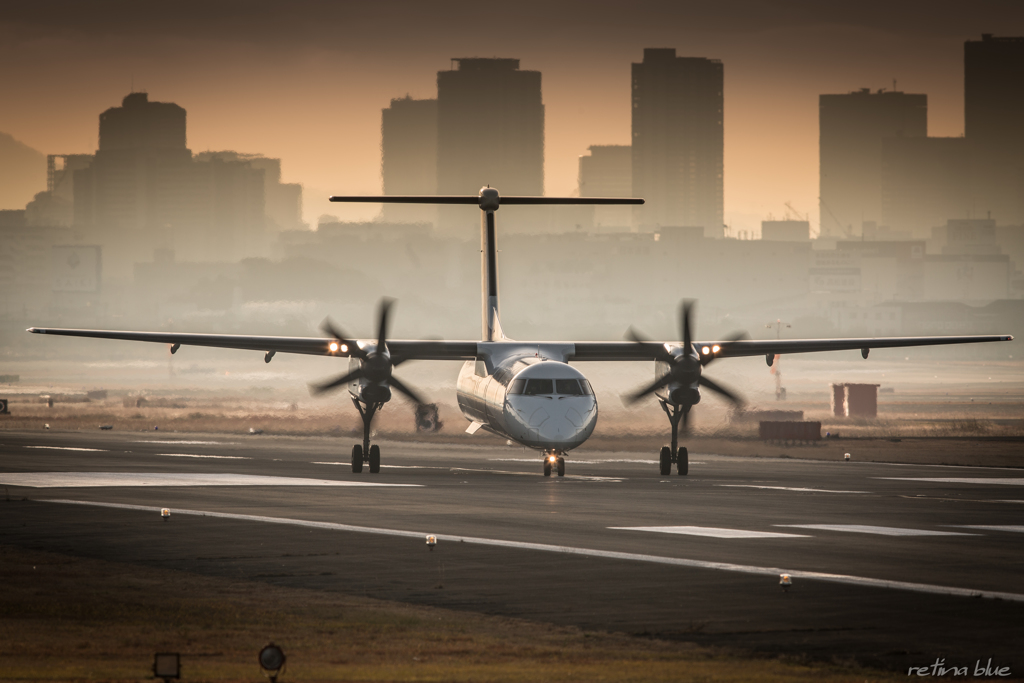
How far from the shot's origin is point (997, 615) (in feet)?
48.5

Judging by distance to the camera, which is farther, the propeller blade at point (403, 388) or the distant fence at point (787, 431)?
the distant fence at point (787, 431)

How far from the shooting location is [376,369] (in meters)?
42.7

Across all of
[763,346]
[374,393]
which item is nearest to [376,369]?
[374,393]

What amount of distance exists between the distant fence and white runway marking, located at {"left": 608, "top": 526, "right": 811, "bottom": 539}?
50110mm

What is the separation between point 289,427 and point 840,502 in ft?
207

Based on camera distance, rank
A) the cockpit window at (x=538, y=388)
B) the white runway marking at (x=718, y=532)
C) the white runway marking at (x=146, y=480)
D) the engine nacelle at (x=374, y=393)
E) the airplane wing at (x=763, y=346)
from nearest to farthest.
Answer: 1. the white runway marking at (x=718, y=532)
2. the white runway marking at (x=146, y=480)
3. the cockpit window at (x=538, y=388)
4. the engine nacelle at (x=374, y=393)
5. the airplane wing at (x=763, y=346)

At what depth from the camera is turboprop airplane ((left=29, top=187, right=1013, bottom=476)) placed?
3941cm

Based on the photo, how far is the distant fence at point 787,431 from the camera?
7362cm

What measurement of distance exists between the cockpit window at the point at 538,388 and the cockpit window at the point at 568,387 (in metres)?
0.28

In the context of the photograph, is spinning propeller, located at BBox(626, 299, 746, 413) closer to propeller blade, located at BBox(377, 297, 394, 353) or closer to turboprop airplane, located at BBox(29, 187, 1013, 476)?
turboprop airplane, located at BBox(29, 187, 1013, 476)

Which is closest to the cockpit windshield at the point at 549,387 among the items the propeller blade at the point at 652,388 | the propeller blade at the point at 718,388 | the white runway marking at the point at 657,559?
the propeller blade at the point at 652,388

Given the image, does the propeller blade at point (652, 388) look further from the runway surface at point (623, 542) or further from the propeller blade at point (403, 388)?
the propeller blade at point (403, 388)

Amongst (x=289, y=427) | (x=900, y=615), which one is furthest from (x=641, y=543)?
(x=289, y=427)

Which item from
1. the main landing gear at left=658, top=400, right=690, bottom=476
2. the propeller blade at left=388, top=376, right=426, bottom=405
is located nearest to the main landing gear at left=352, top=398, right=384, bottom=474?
the propeller blade at left=388, top=376, right=426, bottom=405
